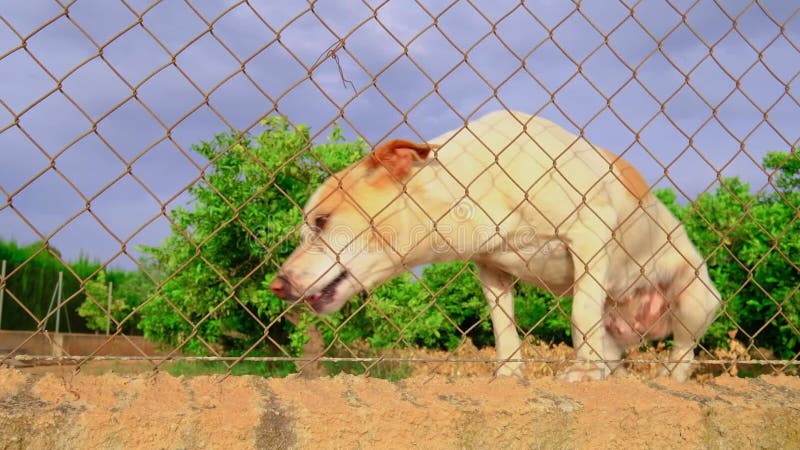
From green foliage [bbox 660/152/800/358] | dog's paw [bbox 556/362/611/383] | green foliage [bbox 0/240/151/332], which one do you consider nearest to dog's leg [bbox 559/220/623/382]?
dog's paw [bbox 556/362/611/383]

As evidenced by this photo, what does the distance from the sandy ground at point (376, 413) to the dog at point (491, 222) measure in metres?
0.48

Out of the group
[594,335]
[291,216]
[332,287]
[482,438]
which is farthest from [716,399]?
[291,216]

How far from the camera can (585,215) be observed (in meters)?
3.24

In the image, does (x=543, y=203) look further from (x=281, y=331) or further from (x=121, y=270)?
(x=121, y=270)

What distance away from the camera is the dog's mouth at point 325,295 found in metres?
3.14

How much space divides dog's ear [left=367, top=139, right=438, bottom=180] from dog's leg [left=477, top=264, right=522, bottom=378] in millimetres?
825

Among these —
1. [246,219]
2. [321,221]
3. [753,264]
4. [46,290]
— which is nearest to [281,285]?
[321,221]

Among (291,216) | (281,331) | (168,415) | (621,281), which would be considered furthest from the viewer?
(281,331)

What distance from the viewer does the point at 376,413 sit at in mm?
2033

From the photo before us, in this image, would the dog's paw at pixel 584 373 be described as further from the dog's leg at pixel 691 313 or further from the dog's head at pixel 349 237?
the dog's leg at pixel 691 313

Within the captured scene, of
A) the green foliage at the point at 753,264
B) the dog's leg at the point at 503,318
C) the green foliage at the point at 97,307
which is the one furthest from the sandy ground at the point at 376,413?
the green foliage at the point at 97,307

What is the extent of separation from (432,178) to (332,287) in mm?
652

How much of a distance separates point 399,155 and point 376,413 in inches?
47.2

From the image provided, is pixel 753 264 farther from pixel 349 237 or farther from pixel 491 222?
pixel 349 237
